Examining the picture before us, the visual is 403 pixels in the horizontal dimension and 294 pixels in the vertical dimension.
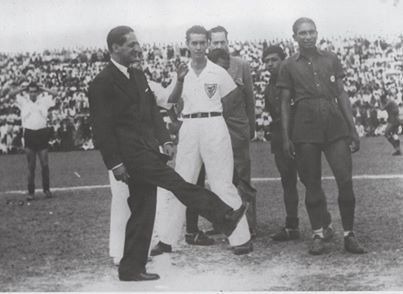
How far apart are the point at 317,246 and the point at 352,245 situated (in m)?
0.23

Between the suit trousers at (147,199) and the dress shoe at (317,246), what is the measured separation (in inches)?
30.3

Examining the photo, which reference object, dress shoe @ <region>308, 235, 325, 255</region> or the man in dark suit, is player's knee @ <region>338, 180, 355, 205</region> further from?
the man in dark suit

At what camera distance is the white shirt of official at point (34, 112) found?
28.1 feet

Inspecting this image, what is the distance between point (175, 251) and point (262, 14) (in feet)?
5.95

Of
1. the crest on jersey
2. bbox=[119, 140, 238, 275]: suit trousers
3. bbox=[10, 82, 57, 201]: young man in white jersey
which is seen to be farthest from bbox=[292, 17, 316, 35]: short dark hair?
bbox=[10, 82, 57, 201]: young man in white jersey

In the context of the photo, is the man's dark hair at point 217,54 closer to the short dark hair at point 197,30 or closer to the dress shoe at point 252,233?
the short dark hair at point 197,30

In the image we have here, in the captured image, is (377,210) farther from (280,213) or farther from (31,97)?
(31,97)

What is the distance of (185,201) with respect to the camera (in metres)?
4.22

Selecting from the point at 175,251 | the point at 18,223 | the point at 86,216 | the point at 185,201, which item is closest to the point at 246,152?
the point at 175,251

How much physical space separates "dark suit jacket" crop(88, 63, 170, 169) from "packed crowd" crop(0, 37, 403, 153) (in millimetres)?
1917

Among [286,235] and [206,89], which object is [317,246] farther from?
[206,89]

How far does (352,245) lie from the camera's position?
4754mm

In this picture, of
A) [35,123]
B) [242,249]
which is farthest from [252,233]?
[35,123]

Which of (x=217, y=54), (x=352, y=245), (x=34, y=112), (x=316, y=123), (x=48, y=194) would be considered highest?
(x=217, y=54)
